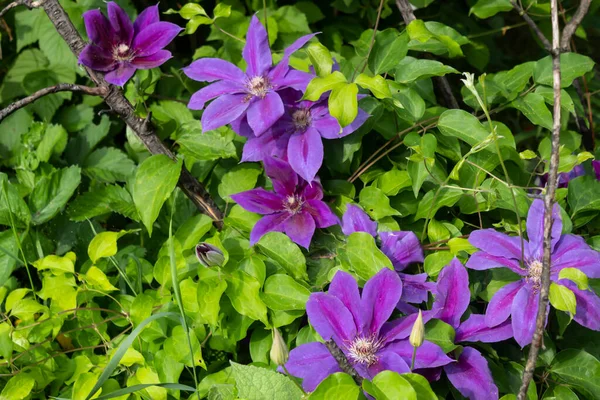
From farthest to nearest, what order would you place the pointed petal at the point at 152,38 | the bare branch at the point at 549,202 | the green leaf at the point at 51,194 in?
the green leaf at the point at 51,194 < the pointed petal at the point at 152,38 < the bare branch at the point at 549,202

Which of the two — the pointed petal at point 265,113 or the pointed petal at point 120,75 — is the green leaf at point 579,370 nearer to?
the pointed petal at point 265,113

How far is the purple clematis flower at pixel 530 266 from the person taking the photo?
96 centimetres

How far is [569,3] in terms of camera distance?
2168mm

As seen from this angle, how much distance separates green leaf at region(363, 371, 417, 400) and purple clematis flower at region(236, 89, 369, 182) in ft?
1.21

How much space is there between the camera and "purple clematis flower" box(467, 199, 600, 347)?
0.96 m

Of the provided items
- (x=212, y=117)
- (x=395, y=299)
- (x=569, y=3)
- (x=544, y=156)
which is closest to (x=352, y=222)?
(x=395, y=299)

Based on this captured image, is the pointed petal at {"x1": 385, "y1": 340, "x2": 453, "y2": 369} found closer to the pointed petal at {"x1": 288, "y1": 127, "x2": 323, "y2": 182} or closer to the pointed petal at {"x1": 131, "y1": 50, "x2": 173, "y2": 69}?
the pointed petal at {"x1": 288, "y1": 127, "x2": 323, "y2": 182}

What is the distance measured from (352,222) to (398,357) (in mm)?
256

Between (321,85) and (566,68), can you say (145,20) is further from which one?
(566,68)

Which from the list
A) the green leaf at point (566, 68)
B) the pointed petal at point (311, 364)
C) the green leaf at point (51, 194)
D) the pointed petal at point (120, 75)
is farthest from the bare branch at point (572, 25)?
the green leaf at point (51, 194)

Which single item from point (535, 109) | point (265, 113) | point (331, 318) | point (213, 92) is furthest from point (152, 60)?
point (535, 109)

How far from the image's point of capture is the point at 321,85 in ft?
3.48

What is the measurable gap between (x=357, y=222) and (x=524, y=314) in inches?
12.0

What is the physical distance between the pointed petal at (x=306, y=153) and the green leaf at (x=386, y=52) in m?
0.19
